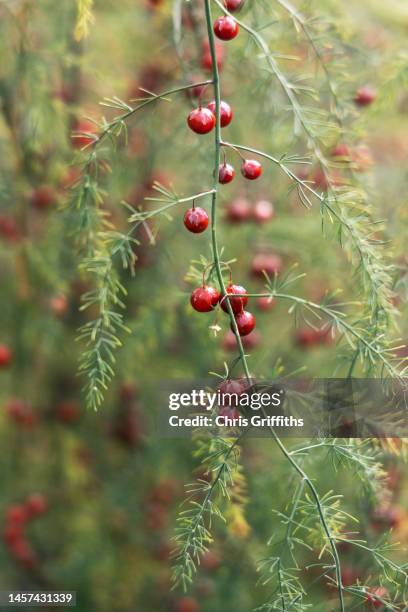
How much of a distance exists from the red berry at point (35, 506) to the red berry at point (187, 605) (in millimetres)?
538

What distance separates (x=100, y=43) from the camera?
208 centimetres

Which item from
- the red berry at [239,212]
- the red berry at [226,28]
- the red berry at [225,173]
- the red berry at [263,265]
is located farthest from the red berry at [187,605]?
the red berry at [226,28]

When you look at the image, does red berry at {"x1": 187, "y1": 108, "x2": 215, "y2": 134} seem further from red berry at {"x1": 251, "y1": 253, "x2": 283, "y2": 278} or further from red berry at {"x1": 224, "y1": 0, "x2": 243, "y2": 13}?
red berry at {"x1": 251, "y1": 253, "x2": 283, "y2": 278}

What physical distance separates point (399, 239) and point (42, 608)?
5.68ft

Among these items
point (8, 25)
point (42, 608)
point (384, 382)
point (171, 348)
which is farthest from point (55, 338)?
point (384, 382)

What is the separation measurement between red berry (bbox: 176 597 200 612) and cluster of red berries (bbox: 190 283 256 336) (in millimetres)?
1556

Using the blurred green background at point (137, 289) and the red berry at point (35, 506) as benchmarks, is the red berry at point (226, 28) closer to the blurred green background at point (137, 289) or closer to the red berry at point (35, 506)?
the blurred green background at point (137, 289)

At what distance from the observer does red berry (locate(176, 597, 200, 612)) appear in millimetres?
2154

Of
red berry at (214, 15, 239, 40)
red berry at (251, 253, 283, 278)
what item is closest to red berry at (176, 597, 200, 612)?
red berry at (251, 253, 283, 278)

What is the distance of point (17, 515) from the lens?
227 centimetres

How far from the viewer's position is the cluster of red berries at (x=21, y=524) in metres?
2.28

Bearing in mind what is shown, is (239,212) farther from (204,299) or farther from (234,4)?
(204,299)

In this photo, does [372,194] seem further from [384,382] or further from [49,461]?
[49,461]

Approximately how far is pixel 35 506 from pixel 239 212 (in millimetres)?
1189
